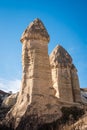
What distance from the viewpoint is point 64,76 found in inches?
963

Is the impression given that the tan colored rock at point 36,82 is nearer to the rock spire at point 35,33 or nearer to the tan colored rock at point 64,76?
the rock spire at point 35,33

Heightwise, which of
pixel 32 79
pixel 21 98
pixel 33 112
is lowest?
pixel 33 112

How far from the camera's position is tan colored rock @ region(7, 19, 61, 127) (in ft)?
48.3

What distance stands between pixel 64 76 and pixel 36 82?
29.8 ft

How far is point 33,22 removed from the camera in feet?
61.9

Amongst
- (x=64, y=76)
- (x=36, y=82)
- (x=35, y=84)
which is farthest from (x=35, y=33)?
(x=64, y=76)

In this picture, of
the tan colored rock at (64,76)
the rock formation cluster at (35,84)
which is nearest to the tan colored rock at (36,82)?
the rock formation cluster at (35,84)

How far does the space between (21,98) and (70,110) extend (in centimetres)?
326

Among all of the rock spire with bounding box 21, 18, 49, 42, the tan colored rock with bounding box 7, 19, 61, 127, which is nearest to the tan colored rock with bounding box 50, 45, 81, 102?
the tan colored rock with bounding box 7, 19, 61, 127

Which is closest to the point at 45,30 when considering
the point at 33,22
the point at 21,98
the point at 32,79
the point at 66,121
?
the point at 33,22

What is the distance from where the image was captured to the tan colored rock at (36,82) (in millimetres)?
14727

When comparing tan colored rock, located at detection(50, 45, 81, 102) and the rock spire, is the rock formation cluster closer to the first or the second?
the rock spire

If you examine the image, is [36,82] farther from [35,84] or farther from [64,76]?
[64,76]

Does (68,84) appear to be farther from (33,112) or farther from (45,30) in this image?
(33,112)
